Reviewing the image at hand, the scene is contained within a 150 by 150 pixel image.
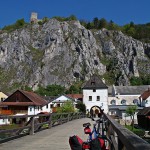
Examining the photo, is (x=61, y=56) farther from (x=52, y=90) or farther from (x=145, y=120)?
(x=145, y=120)

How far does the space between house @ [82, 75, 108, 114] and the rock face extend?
2117 inches


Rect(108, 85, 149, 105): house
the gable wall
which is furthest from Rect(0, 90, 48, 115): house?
Rect(108, 85, 149, 105): house

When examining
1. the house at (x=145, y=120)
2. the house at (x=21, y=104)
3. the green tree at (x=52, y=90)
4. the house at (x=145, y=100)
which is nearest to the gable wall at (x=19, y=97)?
the house at (x=21, y=104)

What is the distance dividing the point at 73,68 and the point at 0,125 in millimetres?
128072

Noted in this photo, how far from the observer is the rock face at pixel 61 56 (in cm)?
13875

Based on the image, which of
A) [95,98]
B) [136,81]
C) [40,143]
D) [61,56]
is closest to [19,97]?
[95,98]

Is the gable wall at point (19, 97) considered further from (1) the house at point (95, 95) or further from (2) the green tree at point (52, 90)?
(2) the green tree at point (52, 90)

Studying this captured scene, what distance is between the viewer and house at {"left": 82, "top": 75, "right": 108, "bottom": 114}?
79.4 m

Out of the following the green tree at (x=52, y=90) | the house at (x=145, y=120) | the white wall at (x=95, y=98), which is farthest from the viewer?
the green tree at (x=52, y=90)

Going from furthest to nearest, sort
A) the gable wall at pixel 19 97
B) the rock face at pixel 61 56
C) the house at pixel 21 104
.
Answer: the rock face at pixel 61 56
the gable wall at pixel 19 97
the house at pixel 21 104

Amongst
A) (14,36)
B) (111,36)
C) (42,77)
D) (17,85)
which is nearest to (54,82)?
(42,77)

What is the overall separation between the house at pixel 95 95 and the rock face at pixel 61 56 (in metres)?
53.8

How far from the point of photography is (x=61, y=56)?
478 ft

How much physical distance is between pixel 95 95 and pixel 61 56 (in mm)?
68158
